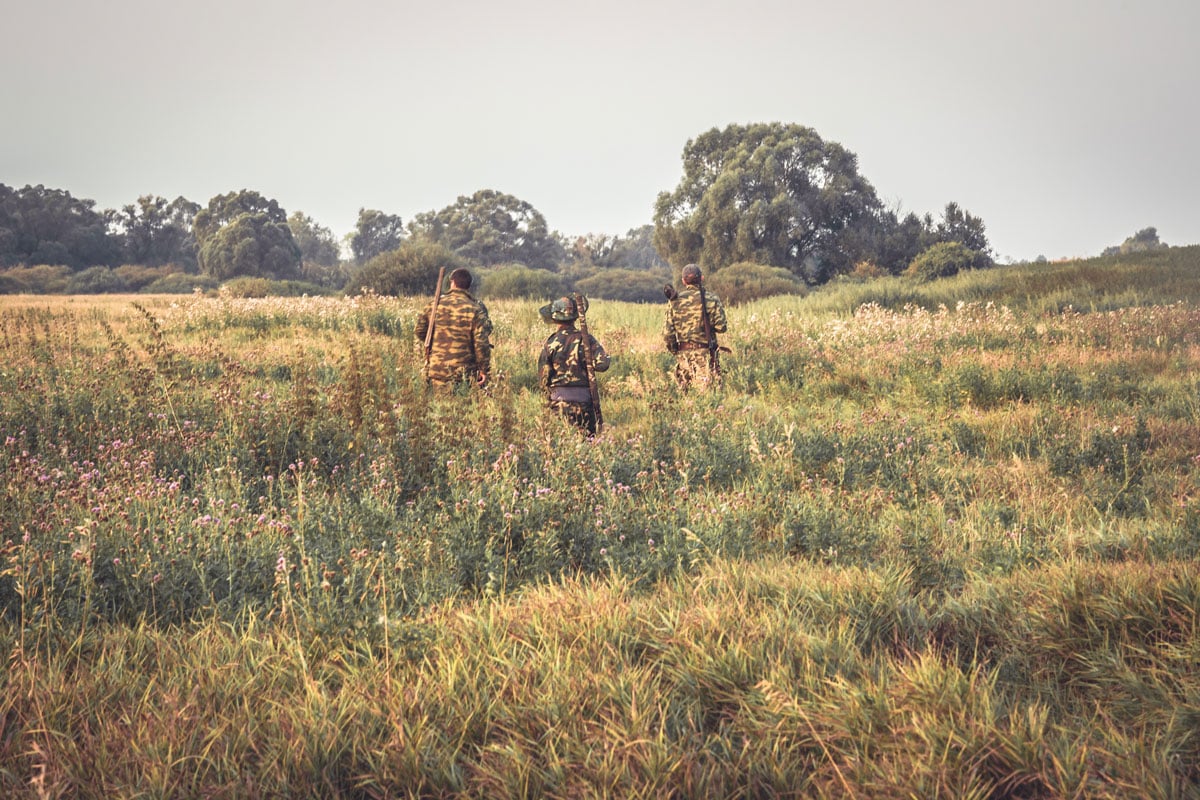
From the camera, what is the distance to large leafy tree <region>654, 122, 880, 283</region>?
45.2 m

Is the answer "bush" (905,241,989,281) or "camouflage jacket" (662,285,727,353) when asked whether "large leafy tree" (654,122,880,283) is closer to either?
"bush" (905,241,989,281)

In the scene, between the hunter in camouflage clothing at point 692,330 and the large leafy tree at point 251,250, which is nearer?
the hunter in camouflage clothing at point 692,330

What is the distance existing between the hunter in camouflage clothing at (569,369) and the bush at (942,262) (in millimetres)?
28614

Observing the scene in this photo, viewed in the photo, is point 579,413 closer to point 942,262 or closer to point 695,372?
→ point 695,372

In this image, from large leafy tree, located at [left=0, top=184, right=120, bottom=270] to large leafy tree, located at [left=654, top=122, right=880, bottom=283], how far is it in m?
48.9

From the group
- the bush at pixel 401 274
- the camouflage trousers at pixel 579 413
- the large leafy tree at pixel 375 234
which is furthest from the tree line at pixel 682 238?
the camouflage trousers at pixel 579 413

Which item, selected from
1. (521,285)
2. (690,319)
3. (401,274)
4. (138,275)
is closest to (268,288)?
(401,274)

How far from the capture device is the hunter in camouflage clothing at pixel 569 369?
8.39m

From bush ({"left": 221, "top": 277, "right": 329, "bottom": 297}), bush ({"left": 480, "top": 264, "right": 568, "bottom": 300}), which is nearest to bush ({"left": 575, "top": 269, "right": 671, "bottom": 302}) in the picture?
bush ({"left": 480, "top": 264, "right": 568, "bottom": 300})

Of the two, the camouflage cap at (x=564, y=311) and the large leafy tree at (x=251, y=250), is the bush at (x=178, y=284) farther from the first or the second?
the camouflage cap at (x=564, y=311)

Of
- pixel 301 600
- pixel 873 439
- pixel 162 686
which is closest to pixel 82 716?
pixel 162 686

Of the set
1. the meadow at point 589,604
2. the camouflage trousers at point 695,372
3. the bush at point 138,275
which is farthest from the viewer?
the bush at point 138,275

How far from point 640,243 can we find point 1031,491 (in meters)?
107

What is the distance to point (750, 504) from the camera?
543cm
